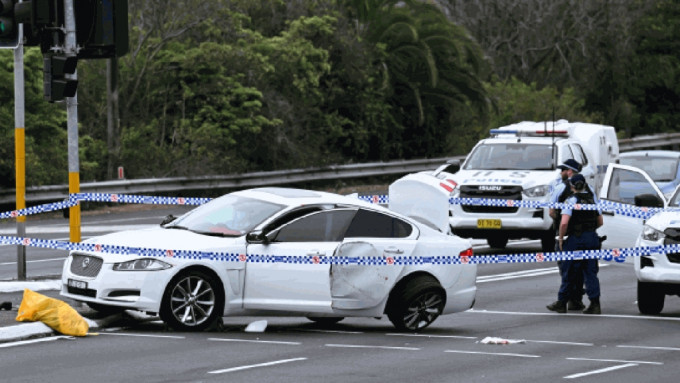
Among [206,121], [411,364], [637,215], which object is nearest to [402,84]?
[206,121]

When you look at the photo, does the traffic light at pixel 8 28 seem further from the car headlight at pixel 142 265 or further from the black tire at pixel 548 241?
the black tire at pixel 548 241

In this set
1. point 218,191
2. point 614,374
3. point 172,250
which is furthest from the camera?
point 218,191

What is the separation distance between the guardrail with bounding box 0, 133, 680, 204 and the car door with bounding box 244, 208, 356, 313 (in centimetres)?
1641

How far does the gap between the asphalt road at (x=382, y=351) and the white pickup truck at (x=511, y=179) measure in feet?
19.0

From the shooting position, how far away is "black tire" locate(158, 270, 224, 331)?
14023 mm

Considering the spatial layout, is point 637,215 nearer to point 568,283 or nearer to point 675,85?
point 568,283

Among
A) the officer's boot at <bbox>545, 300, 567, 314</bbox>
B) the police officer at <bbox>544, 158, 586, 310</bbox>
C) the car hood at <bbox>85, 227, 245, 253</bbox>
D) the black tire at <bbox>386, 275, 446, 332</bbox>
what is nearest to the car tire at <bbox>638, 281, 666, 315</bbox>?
the police officer at <bbox>544, 158, 586, 310</bbox>

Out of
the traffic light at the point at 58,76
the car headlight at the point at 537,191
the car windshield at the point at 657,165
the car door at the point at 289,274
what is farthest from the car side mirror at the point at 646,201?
the car windshield at the point at 657,165

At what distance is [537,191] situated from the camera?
23578 mm

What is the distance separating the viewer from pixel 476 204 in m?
23.2

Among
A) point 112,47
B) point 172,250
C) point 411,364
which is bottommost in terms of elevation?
point 411,364

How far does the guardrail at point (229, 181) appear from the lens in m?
30.6

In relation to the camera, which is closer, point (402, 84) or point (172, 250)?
point (172, 250)

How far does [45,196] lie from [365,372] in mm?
19869
